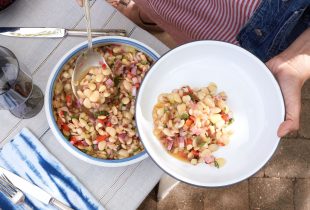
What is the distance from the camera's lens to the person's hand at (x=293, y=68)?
2.44ft

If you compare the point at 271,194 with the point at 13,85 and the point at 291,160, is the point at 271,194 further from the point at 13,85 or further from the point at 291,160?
the point at 13,85

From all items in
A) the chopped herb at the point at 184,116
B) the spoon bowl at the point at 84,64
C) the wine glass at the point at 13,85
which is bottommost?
the chopped herb at the point at 184,116

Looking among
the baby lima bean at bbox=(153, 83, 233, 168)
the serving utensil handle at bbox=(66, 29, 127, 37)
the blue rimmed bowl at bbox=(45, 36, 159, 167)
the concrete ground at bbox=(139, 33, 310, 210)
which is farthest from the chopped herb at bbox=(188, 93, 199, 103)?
the concrete ground at bbox=(139, 33, 310, 210)

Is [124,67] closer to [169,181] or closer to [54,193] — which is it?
[54,193]

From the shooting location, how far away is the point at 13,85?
2.23ft

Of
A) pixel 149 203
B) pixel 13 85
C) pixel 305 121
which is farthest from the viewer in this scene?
pixel 305 121

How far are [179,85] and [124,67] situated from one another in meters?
0.11

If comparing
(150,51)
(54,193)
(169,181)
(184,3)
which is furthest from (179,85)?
(169,181)

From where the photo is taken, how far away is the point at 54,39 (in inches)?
31.6

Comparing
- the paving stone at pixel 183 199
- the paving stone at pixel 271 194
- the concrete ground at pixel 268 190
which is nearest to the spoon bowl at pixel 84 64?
the concrete ground at pixel 268 190

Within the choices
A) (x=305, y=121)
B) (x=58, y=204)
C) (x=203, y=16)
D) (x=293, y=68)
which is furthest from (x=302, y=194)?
(x=58, y=204)

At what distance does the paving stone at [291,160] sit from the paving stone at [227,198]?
0.35 feet

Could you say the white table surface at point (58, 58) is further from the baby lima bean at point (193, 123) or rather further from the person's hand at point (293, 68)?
the person's hand at point (293, 68)

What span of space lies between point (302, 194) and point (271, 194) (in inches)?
4.1
